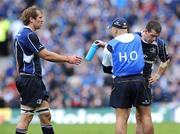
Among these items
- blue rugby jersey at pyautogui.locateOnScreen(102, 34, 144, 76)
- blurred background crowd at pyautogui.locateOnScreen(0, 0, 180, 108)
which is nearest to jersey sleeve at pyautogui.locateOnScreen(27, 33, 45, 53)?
blue rugby jersey at pyautogui.locateOnScreen(102, 34, 144, 76)

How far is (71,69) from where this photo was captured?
24938 mm

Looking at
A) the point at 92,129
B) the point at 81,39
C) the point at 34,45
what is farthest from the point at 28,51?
the point at 81,39

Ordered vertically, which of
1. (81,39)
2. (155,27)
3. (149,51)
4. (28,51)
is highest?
(155,27)

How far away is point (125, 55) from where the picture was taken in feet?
40.5

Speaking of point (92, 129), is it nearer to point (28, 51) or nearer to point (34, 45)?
point (28, 51)

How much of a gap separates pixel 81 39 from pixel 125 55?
1369cm

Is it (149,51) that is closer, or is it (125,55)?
(125,55)

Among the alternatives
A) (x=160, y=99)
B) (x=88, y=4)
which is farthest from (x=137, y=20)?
(x=160, y=99)

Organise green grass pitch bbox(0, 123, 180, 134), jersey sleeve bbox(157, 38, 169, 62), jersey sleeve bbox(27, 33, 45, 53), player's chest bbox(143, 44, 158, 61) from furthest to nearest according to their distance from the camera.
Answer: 1. green grass pitch bbox(0, 123, 180, 134)
2. jersey sleeve bbox(157, 38, 169, 62)
3. player's chest bbox(143, 44, 158, 61)
4. jersey sleeve bbox(27, 33, 45, 53)

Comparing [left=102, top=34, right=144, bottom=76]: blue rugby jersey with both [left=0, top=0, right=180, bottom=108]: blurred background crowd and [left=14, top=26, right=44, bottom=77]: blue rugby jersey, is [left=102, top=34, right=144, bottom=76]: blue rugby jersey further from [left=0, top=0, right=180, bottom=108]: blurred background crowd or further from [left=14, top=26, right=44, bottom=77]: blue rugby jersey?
[left=0, top=0, right=180, bottom=108]: blurred background crowd

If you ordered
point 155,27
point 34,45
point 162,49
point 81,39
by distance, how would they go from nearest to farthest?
point 34,45 < point 155,27 < point 162,49 < point 81,39

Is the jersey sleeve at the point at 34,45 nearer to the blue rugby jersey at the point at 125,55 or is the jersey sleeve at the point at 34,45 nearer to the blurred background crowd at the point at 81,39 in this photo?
the blue rugby jersey at the point at 125,55

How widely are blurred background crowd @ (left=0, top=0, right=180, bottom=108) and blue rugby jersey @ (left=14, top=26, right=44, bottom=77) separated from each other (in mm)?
10846

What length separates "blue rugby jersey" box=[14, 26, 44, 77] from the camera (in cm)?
1230
